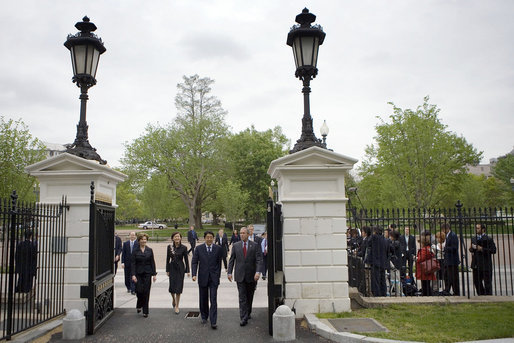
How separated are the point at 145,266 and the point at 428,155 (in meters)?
28.6

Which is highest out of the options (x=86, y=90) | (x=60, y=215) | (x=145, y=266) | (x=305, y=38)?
(x=305, y=38)

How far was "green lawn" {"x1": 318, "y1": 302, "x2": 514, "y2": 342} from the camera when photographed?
6.30 metres

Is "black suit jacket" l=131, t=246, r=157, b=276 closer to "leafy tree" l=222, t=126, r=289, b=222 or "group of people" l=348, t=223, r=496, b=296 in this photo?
"group of people" l=348, t=223, r=496, b=296

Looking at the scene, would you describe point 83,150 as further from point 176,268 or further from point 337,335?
point 337,335

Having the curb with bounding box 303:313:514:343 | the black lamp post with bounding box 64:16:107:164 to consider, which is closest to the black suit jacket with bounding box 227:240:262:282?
the curb with bounding box 303:313:514:343

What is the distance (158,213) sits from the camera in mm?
40500

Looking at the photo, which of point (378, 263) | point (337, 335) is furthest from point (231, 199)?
point (337, 335)

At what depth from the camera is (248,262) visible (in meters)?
8.17

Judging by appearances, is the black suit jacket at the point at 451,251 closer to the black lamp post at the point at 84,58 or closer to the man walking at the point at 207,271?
the man walking at the point at 207,271

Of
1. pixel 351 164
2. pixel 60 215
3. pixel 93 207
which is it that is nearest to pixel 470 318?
pixel 351 164

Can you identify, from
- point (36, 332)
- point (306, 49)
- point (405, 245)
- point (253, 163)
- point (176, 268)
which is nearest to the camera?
point (36, 332)

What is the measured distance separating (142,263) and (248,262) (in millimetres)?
2599

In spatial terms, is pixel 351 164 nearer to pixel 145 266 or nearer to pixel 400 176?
pixel 145 266

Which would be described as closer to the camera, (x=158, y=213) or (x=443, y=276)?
(x=443, y=276)
